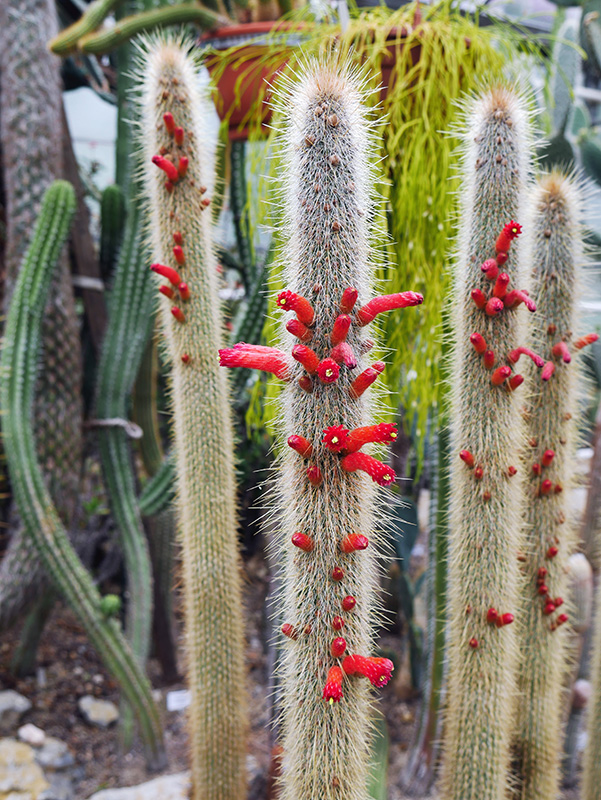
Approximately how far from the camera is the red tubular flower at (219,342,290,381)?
545mm

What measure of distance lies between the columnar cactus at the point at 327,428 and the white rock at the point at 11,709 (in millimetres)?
1474

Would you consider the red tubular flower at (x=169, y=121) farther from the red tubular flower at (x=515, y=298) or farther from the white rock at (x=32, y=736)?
the white rock at (x=32, y=736)

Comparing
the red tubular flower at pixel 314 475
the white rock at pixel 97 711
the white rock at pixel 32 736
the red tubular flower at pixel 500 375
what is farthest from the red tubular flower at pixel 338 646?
the white rock at pixel 97 711

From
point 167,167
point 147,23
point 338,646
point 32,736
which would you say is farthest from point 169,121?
point 32,736

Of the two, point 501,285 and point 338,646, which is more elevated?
point 501,285

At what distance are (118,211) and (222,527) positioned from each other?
1143mm

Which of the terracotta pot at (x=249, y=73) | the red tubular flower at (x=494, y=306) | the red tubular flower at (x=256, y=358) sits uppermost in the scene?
the terracotta pot at (x=249, y=73)

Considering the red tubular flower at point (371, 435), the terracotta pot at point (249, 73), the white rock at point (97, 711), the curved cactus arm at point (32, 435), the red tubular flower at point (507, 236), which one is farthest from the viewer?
the white rock at point (97, 711)

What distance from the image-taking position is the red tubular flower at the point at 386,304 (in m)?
0.55

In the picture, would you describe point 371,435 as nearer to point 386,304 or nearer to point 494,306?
point 386,304

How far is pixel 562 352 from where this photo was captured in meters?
0.94

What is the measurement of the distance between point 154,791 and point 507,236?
1545mm

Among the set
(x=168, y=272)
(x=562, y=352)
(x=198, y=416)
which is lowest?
(x=198, y=416)

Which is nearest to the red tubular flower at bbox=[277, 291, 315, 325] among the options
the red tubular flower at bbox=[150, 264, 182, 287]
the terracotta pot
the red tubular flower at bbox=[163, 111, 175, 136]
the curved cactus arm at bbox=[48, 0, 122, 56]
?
the red tubular flower at bbox=[150, 264, 182, 287]
